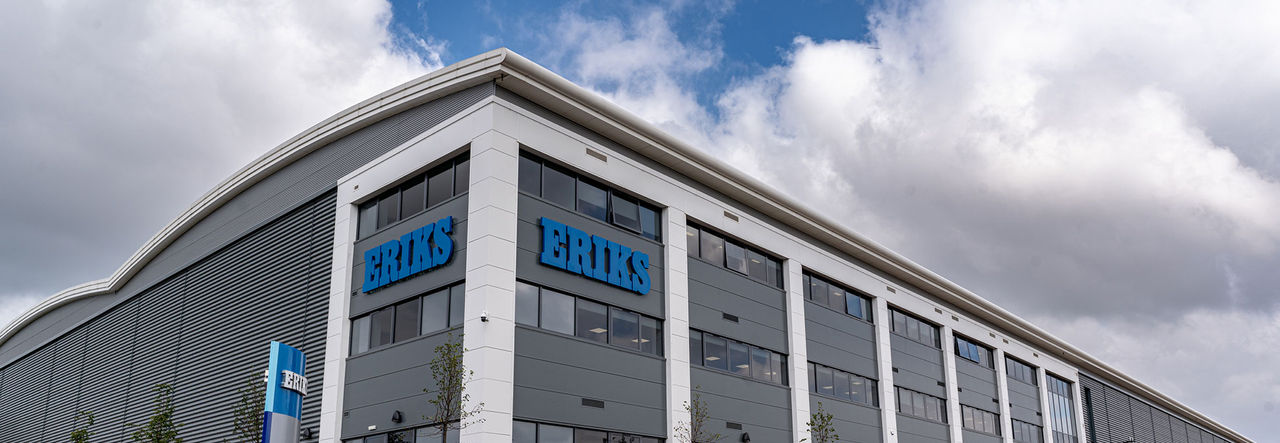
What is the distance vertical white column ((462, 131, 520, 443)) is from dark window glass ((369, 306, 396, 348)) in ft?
11.7

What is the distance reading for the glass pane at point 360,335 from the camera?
26.5 metres

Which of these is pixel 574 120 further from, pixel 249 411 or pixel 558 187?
pixel 249 411

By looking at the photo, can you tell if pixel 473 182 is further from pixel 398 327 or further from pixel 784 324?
pixel 784 324

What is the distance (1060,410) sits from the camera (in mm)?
58125

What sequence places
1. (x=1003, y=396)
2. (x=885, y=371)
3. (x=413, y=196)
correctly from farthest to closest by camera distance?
(x=1003, y=396) < (x=885, y=371) < (x=413, y=196)

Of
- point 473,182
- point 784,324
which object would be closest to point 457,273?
point 473,182

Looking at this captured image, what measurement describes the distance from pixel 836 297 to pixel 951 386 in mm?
10542

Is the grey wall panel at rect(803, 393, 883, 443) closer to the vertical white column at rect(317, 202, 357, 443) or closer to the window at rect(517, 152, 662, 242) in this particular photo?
the window at rect(517, 152, 662, 242)

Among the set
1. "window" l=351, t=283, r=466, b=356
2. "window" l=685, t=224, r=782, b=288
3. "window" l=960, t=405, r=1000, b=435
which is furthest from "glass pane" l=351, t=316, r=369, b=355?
"window" l=960, t=405, r=1000, b=435

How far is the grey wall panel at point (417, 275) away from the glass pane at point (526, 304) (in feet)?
4.89

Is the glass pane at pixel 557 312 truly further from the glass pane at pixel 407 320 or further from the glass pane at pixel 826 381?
the glass pane at pixel 826 381

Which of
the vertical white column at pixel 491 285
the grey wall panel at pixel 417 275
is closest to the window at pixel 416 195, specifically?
the grey wall panel at pixel 417 275

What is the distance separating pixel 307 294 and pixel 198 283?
9138 millimetres

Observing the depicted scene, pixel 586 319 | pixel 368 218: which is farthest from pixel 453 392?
pixel 368 218
